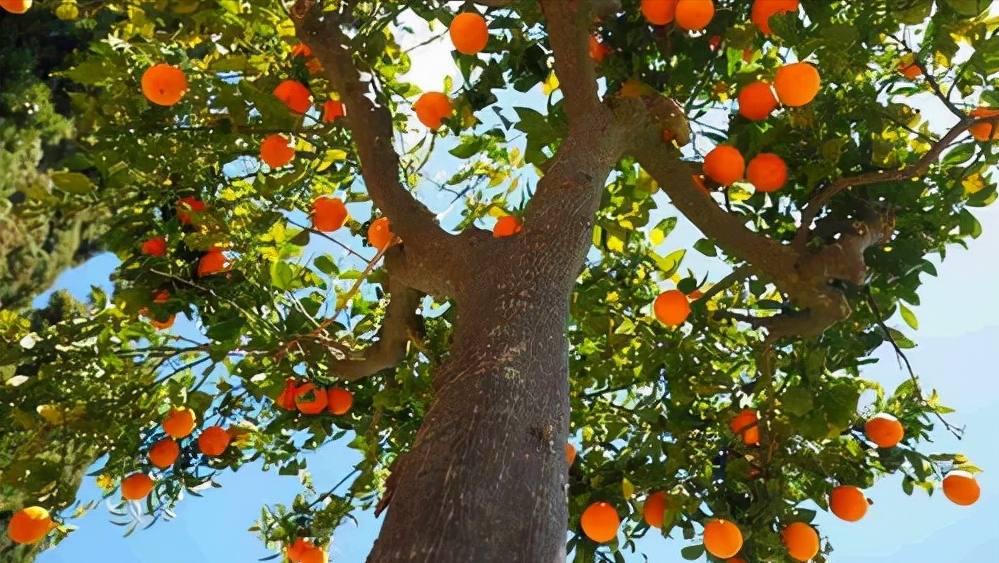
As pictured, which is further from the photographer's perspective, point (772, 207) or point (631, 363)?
point (631, 363)

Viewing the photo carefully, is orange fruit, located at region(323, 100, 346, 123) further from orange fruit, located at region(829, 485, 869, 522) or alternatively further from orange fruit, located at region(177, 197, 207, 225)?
orange fruit, located at region(829, 485, 869, 522)

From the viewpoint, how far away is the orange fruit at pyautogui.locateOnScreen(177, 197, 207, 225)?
1.95m

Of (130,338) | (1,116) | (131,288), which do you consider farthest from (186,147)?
(1,116)

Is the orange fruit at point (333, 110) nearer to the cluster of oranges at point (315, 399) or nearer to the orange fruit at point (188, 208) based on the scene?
the orange fruit at point (188, 208)

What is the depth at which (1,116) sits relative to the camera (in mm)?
7305

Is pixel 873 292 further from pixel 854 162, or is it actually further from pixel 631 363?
pixel 631 363

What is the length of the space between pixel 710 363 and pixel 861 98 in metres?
0.73

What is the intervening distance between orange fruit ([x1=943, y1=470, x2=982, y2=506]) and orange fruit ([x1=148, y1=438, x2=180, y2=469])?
200 centimetres

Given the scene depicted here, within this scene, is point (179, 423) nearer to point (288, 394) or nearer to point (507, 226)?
point (288, 394)

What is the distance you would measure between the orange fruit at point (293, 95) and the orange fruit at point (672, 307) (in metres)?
0.98

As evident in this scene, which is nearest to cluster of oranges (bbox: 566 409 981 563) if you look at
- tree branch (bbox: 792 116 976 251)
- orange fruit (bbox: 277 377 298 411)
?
tree branch (bbox: 792 116 976 251)

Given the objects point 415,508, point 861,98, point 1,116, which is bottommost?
point 415,508

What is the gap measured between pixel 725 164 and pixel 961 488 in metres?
1.01

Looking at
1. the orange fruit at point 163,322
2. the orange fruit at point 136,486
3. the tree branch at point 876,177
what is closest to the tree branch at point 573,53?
the tree branch at point 876,177
